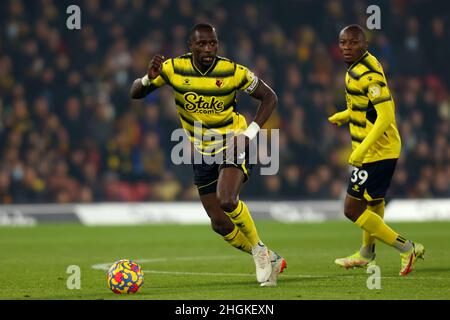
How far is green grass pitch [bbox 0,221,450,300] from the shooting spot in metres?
8.00

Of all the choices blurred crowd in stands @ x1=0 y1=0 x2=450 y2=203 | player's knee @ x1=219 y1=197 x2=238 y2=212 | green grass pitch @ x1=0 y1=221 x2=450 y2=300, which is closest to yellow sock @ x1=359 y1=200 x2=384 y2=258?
green grass pitch @ x1=0 y1=221 x2=450 y2=300

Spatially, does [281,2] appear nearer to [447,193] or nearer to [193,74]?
[447,193]

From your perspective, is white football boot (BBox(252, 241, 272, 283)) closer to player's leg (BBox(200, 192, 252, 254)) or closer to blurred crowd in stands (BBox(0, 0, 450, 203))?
player's leg (BBox(200, 192, 252, 254))

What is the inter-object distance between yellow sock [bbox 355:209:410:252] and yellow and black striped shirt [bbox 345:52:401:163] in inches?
23.8

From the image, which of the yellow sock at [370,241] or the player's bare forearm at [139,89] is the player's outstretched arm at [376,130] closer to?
the yellow sock at [370,241]

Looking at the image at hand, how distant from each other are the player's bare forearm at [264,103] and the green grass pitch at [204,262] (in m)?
1.47

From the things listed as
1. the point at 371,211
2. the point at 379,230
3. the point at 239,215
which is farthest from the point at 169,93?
the point at 239,215

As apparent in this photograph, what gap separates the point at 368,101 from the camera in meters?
9.59

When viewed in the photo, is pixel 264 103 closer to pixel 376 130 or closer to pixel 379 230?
pixel 376 130

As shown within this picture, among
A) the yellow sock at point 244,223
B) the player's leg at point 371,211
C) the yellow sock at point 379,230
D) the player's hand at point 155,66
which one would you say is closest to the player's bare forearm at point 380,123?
the player's leg at point 371,211

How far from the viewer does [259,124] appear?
891cm

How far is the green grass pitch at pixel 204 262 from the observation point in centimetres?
800
